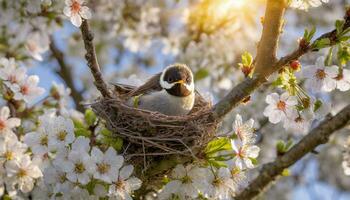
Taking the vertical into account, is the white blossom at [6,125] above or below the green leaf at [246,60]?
below

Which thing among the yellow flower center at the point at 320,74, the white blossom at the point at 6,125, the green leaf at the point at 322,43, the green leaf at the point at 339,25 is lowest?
the white blossom at the point at 6,125

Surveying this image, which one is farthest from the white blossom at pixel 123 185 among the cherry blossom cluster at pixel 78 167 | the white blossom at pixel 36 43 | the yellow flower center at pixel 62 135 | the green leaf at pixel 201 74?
the green leaf at pixel 201 74

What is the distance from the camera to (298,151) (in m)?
3.83

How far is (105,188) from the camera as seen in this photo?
9.91 ft

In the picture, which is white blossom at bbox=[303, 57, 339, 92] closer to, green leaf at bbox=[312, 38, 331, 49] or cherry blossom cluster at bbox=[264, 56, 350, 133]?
cherry blossom cluster at bbox=[264, 56, 350, 133]

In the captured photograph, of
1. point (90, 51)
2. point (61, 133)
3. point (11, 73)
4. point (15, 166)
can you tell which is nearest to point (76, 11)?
point (90, 51)

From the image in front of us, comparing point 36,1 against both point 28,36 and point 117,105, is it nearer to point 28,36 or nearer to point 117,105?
point 28,36

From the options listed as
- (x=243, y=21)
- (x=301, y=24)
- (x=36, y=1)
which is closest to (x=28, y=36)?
(x=36, y=1)

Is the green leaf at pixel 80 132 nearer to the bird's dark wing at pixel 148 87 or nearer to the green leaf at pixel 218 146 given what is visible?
the green leaf at pixel 218 146

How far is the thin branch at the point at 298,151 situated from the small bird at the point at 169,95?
24.6 inches

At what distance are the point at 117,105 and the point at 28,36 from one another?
1540 millimetres

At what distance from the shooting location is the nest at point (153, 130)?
3271 mm

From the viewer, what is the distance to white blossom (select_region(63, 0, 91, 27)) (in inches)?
116

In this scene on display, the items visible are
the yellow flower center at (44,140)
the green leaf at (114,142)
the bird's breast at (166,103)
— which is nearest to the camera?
the yellow flower center at (44,140)
